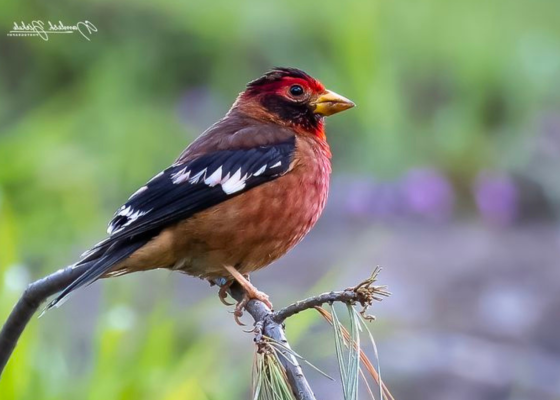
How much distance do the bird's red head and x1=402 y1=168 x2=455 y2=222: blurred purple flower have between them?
2.66 metres

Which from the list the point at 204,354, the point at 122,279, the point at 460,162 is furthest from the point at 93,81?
the point at 204,354

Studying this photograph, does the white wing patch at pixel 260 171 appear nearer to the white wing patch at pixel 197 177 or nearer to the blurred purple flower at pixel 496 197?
the white wing patch at pixel 197 177

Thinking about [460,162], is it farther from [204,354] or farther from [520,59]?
[204,354]

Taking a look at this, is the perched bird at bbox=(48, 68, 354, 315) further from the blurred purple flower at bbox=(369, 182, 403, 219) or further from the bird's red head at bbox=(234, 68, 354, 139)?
the blurred purple flower at bbox=(369, 182, 403, 219)

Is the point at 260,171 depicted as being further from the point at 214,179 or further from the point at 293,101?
the point at 293,101

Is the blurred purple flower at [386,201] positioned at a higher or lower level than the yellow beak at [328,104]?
higher

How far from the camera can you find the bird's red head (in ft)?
11.3

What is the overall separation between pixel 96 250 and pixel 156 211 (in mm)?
246

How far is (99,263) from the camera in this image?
2678 millimetres

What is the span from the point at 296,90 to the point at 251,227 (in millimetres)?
565

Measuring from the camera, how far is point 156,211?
297 centimetres

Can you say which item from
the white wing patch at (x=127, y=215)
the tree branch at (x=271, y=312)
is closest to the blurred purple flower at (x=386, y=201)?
the white wing patch at (x=127, y=215)

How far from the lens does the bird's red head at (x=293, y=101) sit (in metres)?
3.43

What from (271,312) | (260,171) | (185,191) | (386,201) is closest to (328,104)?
(260,171)
